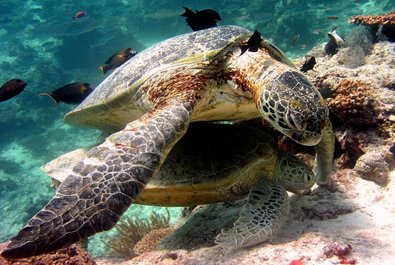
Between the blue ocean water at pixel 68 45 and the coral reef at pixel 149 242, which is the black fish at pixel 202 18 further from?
the blue ocean water at pixel 68 45

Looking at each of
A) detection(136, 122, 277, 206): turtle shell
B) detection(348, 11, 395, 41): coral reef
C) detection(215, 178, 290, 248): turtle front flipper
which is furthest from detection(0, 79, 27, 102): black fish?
detection(348, 11, 395, 41): coral reef

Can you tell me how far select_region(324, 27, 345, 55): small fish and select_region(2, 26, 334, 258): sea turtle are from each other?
4.60m

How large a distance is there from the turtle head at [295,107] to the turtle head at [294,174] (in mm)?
944

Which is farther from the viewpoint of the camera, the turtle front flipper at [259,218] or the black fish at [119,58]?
the black fish at [119,58]

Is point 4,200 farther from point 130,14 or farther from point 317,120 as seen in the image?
point 130,14

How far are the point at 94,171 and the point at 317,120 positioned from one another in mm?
2015

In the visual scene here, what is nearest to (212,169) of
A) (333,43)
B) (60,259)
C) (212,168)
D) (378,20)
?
(212,168)

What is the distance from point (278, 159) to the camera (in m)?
3.89

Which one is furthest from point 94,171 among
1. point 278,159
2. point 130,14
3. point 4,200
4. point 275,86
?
point 130,14

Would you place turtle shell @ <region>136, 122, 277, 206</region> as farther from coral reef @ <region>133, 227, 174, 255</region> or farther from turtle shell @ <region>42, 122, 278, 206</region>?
coral reef @ <region>133, 227, 174, 255</region>

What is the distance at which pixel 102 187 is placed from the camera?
90.0 inches

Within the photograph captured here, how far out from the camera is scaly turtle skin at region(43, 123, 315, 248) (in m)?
3.45

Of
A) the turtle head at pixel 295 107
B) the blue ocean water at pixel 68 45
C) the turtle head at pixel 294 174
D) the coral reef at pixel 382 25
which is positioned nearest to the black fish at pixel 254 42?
the turtle head at pixel 295 107

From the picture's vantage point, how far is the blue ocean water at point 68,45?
15.0 meters
